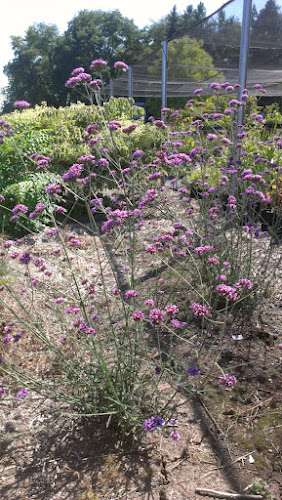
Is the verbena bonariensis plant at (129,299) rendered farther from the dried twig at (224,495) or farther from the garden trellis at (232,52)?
the garden trellis at (232,52)

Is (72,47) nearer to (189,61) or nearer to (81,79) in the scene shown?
(189,61)

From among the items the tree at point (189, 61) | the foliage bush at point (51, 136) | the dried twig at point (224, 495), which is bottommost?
the dried twig at point (224, 495)

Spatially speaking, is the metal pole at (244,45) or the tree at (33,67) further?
the tree at (33,67)

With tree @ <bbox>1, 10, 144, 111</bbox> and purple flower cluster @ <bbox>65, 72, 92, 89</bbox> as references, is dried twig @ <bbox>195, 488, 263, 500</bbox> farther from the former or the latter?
tree @ <bbox>1, 10, 144, 111</bbox>

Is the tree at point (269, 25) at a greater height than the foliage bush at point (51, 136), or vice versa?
the tree at point (269, 25)

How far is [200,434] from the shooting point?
2.72 metres

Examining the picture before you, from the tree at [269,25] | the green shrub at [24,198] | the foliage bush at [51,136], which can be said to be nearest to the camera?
the tree at [269,25]

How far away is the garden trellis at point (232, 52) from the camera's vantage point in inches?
238

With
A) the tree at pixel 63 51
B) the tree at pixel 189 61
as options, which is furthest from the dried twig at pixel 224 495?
the tree at pixel 63 51

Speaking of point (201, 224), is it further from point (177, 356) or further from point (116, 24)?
point (116, 24)

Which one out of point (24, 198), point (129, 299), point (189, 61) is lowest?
point (24, 198)

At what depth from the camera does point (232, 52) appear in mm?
6902

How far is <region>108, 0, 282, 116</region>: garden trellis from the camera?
6047 mm

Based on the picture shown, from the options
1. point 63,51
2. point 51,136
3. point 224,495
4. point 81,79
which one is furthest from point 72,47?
point 224,495
